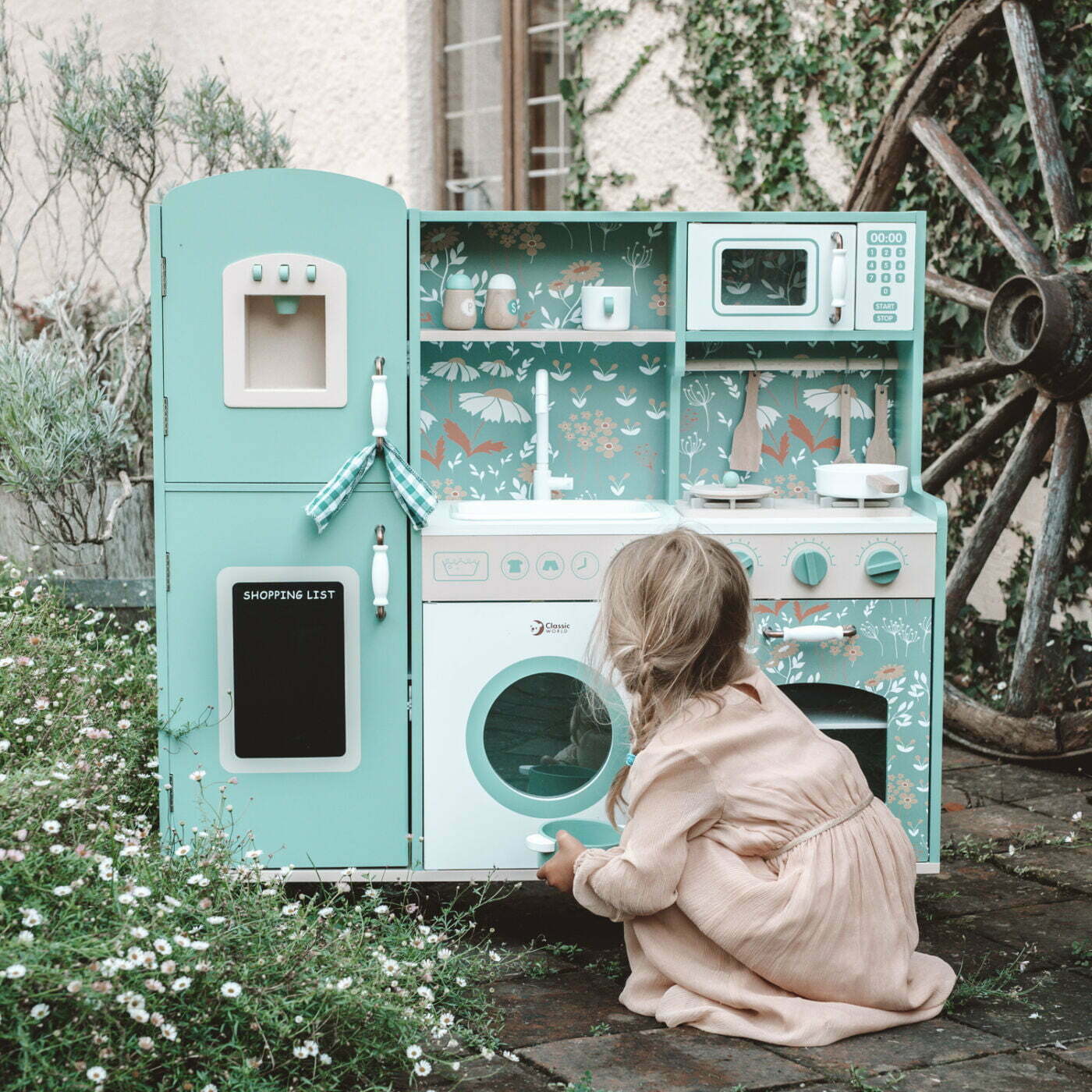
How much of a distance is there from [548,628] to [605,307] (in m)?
0.84

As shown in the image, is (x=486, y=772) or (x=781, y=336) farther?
(x=781, y=336)

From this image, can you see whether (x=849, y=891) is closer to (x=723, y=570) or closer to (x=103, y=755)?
(x=723, y=570)

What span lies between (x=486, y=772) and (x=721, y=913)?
0.81 meters

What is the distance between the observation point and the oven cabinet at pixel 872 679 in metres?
3.21

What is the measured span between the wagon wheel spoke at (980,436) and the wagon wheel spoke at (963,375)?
97 mm

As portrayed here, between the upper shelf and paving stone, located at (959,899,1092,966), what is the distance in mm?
1545

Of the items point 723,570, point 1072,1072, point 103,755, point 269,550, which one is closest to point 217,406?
point 269,550

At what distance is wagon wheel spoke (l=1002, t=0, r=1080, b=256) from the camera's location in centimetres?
451

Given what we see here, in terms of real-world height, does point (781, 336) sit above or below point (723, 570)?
above

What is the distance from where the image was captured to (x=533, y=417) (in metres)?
3.66

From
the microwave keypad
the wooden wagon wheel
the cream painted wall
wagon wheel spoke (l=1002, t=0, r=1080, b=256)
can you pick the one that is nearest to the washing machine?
the microwave keypad

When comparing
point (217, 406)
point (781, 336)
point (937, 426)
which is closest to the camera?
point (217, 406)

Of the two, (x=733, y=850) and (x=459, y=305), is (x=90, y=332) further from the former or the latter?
(x=733, y=850)

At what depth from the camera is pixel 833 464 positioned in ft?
11.3
